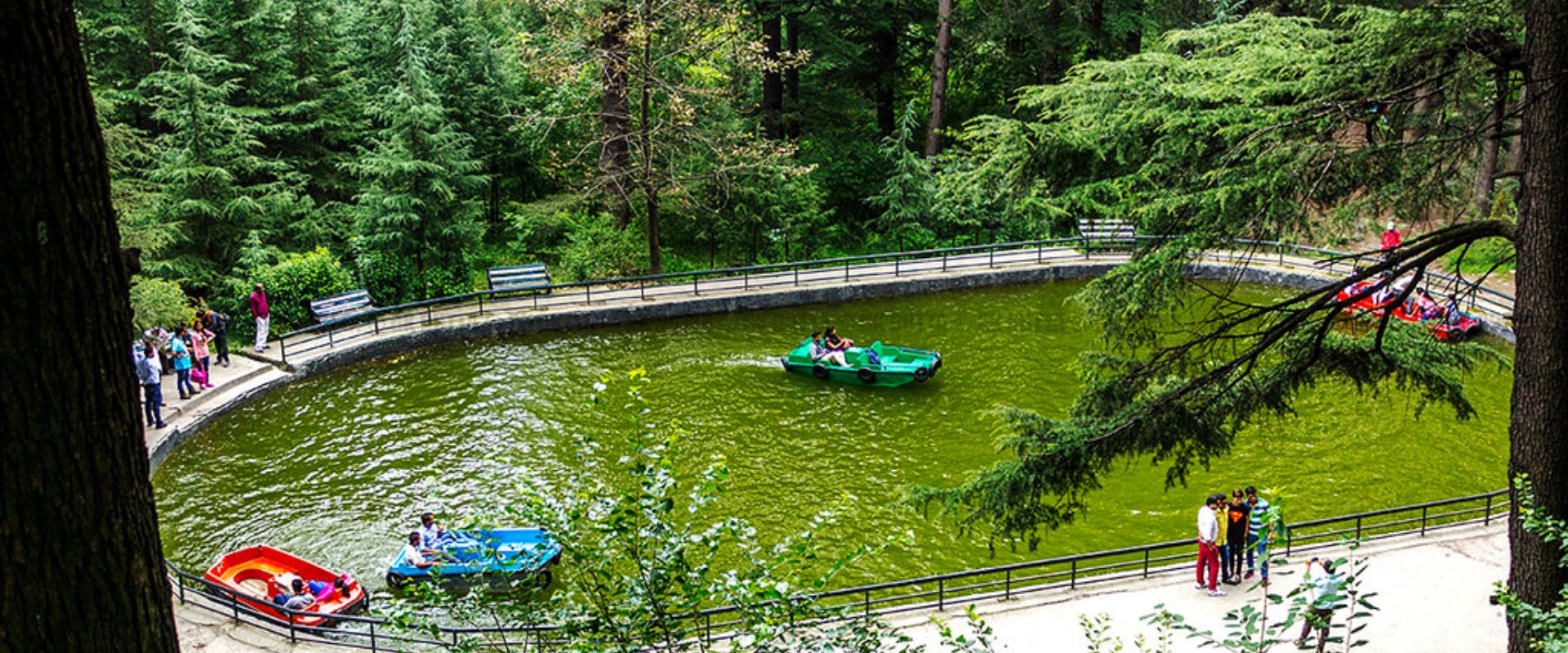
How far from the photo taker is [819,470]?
19438mm

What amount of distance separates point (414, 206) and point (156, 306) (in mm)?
8971

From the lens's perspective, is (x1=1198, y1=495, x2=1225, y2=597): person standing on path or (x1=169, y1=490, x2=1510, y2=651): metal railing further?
(x1=1198, y1=495, x2=1225, y2=597): person standing on path

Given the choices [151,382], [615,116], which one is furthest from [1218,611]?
[615,116]

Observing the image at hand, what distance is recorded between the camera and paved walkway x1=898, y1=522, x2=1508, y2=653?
13.4 metres

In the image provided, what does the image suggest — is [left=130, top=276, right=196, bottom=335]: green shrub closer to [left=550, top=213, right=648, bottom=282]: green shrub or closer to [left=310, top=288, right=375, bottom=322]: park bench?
[left=310, top=288, right=375, bottom=322]: park bench

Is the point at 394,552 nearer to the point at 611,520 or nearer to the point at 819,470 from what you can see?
the point at 819,470

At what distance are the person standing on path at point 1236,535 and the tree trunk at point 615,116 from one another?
17.8 metres

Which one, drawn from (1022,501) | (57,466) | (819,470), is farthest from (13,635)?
(819,470)

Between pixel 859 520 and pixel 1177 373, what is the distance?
7.13 metres

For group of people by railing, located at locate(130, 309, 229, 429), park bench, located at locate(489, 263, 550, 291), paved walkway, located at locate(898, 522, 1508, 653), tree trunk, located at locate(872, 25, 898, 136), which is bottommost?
paved walkway, located at locate(898, 522, 1508, 653)

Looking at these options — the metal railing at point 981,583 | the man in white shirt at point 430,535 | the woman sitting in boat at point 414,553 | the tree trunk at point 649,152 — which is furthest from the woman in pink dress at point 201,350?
the tree trunk at point 649,152

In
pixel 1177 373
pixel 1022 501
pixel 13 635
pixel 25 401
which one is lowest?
pixel 1022 501

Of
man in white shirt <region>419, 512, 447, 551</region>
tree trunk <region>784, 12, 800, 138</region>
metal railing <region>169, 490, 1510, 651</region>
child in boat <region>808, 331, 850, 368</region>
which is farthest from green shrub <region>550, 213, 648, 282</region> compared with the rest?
metal railing <region>169, 490, 1510, 651</region>

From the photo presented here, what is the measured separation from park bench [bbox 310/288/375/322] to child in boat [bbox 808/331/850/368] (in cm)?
1070
